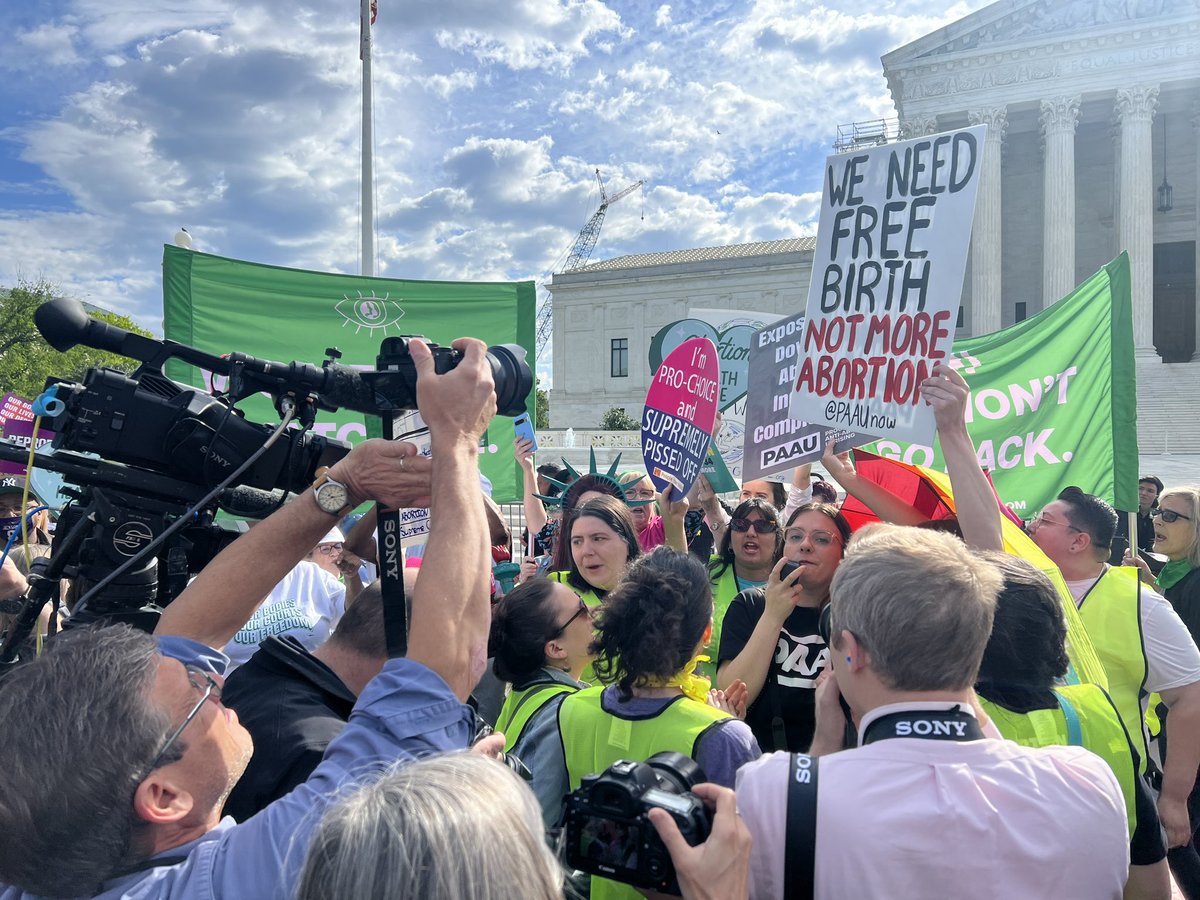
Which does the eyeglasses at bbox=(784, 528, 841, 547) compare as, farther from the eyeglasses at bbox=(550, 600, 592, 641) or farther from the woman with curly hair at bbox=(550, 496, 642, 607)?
the eyeglasses at bbox=(550, 600, 592, 641)

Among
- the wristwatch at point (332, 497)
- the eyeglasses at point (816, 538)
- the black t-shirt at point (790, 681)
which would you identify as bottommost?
the black t-shirt at point (790, 681)

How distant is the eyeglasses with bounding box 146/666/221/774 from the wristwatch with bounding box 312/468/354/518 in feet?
1.20

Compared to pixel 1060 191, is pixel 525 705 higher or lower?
lower

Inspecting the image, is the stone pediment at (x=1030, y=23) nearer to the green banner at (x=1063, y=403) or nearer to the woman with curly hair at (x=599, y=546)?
the green banner at (x=1063, y=403)

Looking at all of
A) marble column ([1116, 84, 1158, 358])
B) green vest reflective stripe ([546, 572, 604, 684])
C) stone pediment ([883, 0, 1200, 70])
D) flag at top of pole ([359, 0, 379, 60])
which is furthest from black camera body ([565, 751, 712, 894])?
stone pediment ([883, 0, 1200, 70])

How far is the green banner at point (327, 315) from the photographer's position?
5641 mm

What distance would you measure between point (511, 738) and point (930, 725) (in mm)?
1295

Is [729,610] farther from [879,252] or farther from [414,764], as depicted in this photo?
[414,764]

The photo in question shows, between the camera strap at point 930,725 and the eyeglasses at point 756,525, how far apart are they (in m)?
2.49

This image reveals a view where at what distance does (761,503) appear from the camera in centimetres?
407

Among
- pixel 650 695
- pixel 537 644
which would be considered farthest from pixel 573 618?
pixel 650 695

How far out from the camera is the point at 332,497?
1.69 metres

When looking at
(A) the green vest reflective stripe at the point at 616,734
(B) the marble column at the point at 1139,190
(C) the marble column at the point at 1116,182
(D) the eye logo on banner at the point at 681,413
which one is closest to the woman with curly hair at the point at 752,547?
(D) the eye logo on banner at the point at 681,413

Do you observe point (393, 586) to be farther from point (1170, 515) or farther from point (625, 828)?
point (1170, 515)
